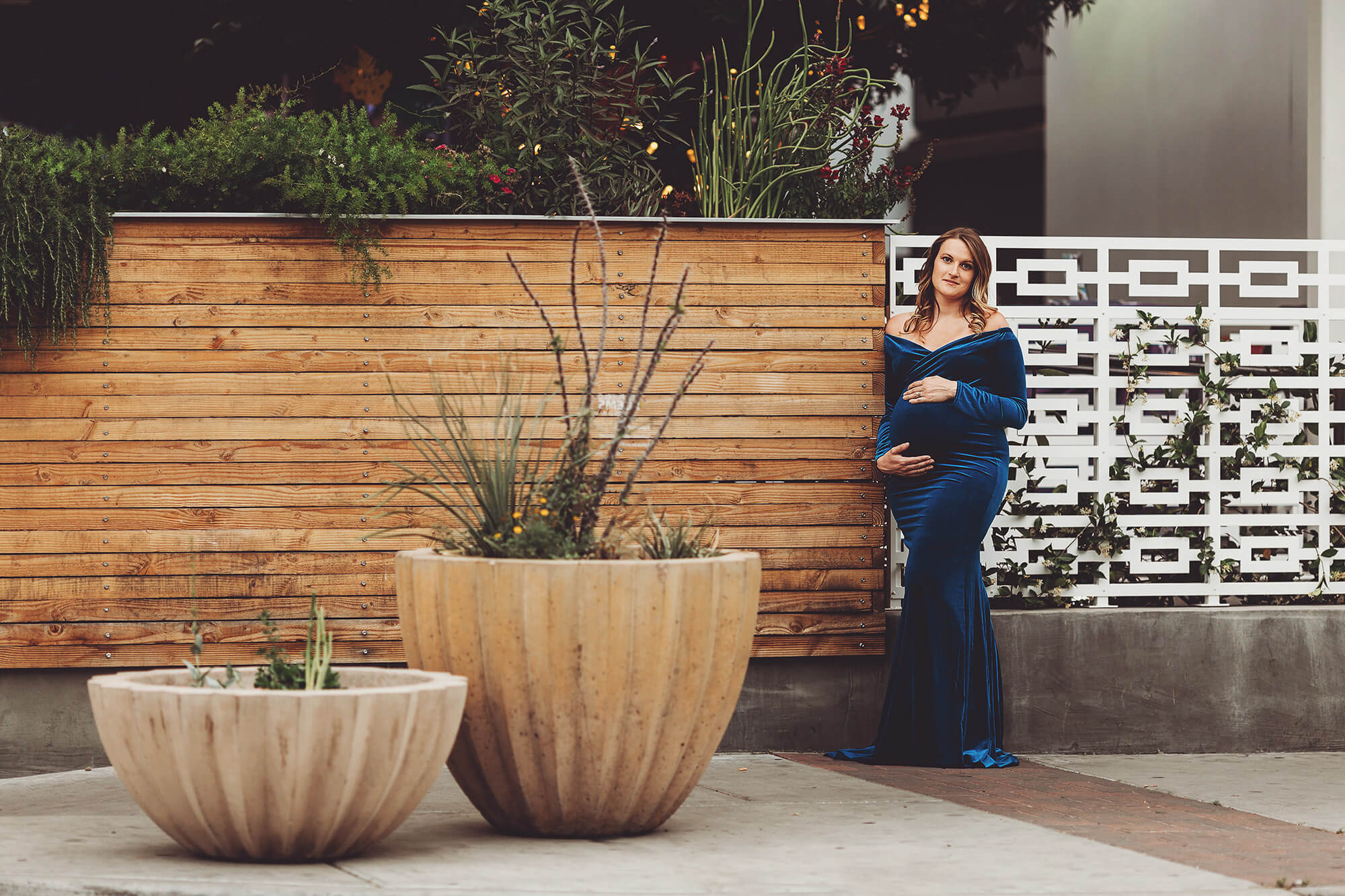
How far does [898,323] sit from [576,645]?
7.99 feet

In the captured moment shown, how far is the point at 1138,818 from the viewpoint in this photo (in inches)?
189

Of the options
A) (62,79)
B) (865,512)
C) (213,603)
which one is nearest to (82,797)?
(213,603)

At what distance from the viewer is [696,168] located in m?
6.13

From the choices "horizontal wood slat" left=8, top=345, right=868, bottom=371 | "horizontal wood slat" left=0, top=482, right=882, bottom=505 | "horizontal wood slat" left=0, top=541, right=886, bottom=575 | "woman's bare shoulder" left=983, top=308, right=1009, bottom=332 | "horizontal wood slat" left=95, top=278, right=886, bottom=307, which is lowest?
"horizontal wood slat" left=0, top=541, right=886, bottom=575

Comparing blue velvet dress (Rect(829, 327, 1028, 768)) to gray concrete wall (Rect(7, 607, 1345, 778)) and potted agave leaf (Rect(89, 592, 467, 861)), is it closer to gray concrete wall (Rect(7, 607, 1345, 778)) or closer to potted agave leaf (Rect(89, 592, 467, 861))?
gray concrete wall (Rect(7, 607, 1345, 778))

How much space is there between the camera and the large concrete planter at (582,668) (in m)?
4.02

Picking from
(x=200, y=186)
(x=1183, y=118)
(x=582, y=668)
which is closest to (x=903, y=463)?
(x=582, y=668)

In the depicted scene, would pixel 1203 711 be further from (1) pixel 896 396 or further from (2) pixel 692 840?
(2) pixel 692 840

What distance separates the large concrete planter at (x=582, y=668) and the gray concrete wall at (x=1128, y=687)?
1.74 m

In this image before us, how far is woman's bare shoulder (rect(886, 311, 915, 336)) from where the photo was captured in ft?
19.4

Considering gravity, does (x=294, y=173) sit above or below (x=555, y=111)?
below

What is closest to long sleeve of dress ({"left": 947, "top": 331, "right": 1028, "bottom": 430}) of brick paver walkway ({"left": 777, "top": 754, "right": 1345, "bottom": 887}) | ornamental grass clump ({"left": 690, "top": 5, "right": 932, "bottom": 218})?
ornamental grass clump ({"left": 690, "top": 5, "right": 932, "bottom": 218})

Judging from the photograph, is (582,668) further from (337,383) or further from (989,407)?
(989,407)

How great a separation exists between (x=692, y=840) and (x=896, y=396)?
86.8 inches
